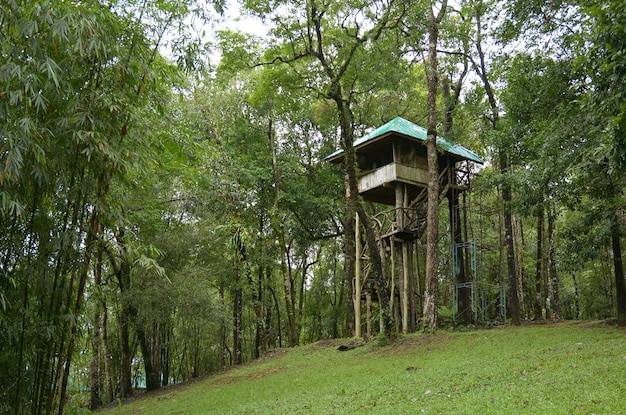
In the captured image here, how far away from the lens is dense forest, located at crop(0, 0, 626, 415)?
5730 mm

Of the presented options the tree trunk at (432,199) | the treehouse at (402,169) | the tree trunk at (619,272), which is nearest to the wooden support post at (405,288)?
the treehouse at (402,169)

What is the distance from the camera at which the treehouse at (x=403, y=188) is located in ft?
57.1

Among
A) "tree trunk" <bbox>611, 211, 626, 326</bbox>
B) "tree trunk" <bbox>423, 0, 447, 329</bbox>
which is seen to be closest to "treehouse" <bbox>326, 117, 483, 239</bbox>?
"tree trunk" <bbox>423, 0, 447, 329</bbox>

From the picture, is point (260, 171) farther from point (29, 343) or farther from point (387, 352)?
point (29, 343)

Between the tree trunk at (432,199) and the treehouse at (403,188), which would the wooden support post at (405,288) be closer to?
the treehouse at (403,188)

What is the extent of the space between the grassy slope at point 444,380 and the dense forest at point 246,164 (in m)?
1.87

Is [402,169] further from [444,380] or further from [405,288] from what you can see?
[444,380]

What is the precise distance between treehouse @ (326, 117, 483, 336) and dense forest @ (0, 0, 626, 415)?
1.66ft

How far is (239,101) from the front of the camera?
21.2 meters

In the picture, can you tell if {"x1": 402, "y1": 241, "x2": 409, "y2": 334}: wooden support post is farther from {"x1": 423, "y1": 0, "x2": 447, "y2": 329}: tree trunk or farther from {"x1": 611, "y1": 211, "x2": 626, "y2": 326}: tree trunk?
{"x1": 611, "y1": 211, "x2": 626, "y2": 326}: tree trunk

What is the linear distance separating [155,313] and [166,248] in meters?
2.46

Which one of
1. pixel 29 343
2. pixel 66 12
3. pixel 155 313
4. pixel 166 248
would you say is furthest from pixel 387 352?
pixel 66 12

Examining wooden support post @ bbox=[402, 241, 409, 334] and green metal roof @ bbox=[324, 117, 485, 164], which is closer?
green metal roof @ bbox=[324, 117, 485, 164]

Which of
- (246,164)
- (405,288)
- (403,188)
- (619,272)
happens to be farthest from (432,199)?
(246,164)
